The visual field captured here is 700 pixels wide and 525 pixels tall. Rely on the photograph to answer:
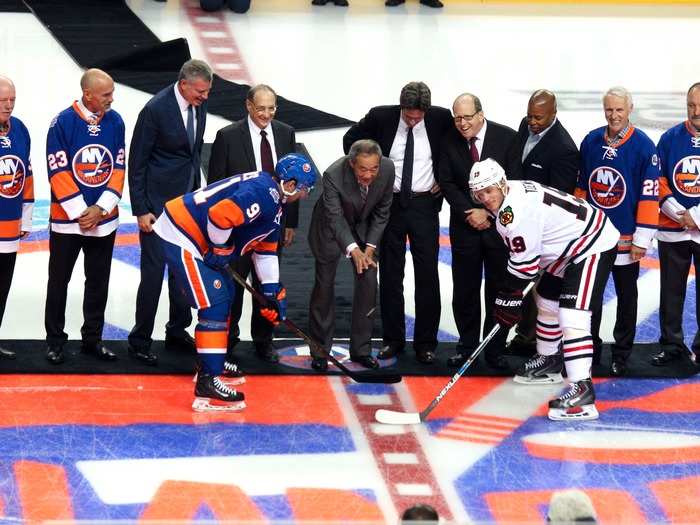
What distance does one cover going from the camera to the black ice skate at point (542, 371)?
6.86 meters

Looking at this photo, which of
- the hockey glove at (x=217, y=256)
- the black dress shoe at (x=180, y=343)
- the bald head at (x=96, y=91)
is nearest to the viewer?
the hockey glove at (x=217, y=256)

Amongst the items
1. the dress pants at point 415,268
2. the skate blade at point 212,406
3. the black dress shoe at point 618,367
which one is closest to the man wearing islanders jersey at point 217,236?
the skate blade at point 212,406

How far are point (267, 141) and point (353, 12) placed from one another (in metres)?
9.25

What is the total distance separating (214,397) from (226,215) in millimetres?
890

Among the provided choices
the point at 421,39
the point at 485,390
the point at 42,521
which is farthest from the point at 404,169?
the point at 421,39

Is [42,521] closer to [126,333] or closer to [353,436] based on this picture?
[353,436]

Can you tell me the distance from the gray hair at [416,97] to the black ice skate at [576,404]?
1546 millimetres

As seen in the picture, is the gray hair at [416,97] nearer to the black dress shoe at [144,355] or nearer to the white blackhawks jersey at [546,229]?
the white blackhawks jersey at [546,229]

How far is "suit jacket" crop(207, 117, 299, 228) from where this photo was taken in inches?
267

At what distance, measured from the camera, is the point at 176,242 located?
634cm

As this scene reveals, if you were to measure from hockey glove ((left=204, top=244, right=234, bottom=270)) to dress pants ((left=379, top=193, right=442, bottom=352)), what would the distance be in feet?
3.27

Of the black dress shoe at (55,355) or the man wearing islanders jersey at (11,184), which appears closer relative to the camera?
the man wearing islanders jersey at (11,184)

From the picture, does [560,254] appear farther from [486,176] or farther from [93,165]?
[93,165]

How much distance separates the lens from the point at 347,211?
22.2ft
